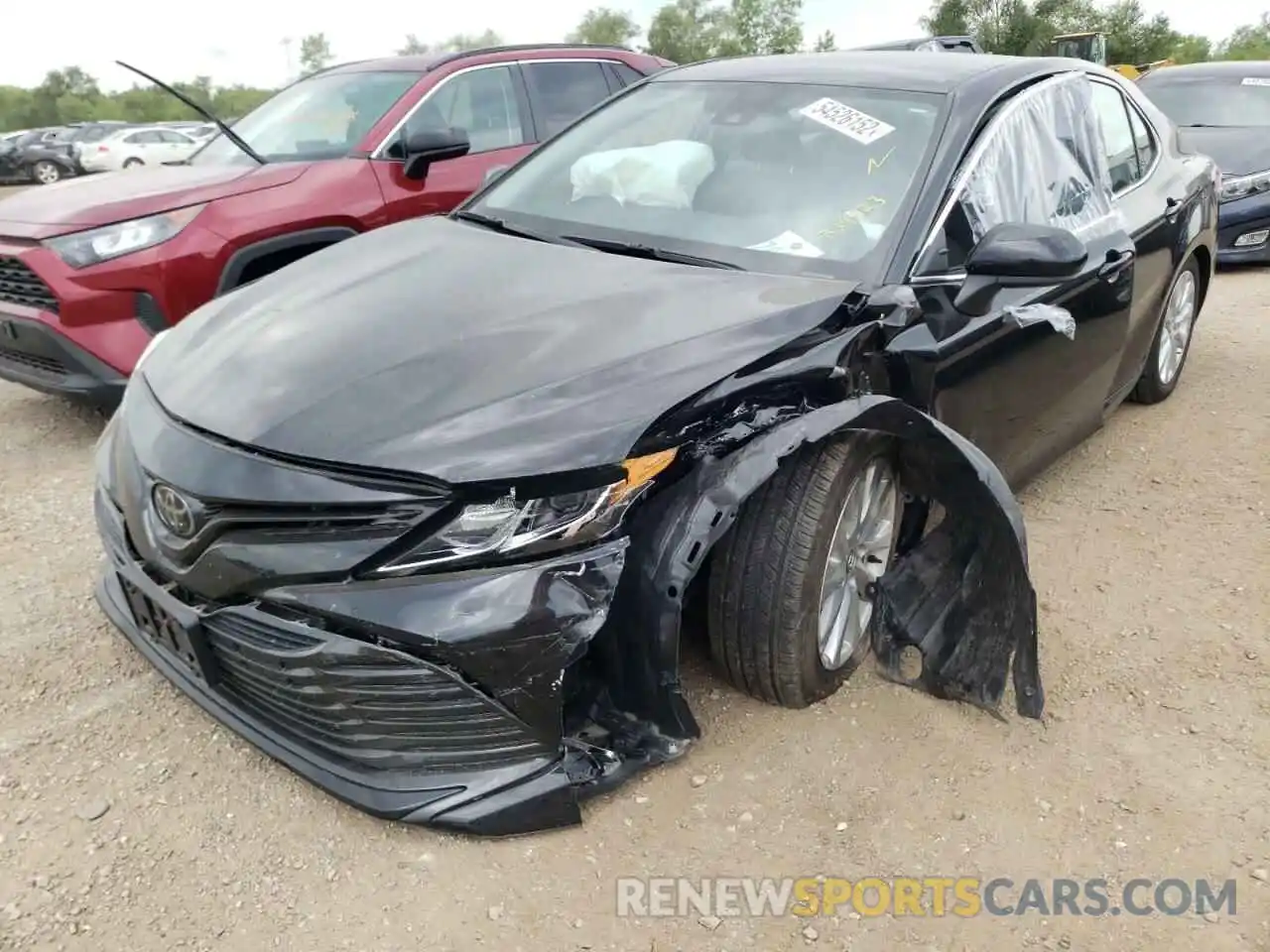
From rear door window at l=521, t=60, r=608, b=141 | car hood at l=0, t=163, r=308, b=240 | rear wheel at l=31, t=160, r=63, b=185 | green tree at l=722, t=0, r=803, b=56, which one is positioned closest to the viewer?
car hood at l=0, t=163, r=308, b=240

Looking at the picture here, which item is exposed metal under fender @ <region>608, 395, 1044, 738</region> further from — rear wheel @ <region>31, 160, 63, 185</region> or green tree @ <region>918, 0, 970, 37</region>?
green tree @ <region>918, 0, 970, 37</region>

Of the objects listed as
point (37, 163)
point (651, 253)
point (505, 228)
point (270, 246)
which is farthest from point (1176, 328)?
point (37, 163)

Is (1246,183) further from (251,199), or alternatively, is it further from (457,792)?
(457,792)

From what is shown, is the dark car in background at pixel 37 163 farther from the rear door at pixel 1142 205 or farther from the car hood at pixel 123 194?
the rear door at pixel 1142 205

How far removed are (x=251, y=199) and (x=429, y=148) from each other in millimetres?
788

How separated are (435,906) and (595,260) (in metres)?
1.63

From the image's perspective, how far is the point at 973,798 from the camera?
A: 94.2 inches

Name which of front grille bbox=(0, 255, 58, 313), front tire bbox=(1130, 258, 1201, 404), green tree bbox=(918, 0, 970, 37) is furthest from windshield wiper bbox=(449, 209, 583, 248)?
green tree bbox=(918, 0, 970, 37)

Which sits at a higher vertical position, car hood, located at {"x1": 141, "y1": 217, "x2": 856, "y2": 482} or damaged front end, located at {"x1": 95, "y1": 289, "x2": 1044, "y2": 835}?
car hood, located at {"x1": 141, "y1": 217, "x2": 856, "y2": 482}

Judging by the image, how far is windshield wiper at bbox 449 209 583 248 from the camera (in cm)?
303

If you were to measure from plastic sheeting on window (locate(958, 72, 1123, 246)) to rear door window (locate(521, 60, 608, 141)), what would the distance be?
268 centimetres

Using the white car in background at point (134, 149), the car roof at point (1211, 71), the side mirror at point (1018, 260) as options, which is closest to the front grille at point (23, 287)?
the side mirror at point (1018, 260)

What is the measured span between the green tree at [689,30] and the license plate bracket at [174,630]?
6425 cm

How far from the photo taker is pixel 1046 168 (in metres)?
3.36
